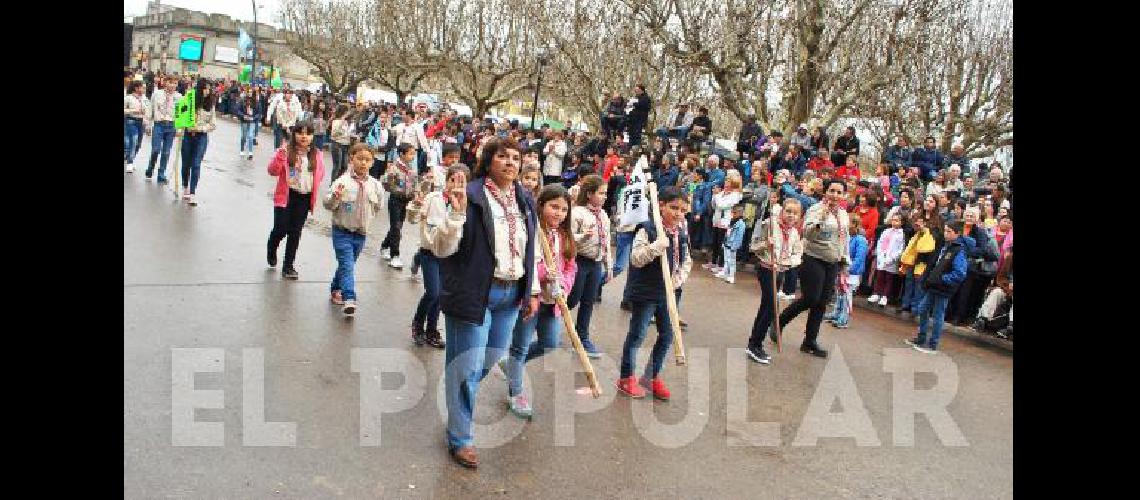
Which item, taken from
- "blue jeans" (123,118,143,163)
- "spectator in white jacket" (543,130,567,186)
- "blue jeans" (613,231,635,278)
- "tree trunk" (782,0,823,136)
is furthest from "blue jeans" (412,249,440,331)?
"tree trunk" (782,0,823,136)

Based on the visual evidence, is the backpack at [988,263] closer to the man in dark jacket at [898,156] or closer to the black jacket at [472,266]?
the man in dark jacket at [898,156]

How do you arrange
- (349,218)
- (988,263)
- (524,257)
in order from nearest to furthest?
(524,257) < (349,218) < (988,263)

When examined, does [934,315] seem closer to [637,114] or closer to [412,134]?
[637,114]

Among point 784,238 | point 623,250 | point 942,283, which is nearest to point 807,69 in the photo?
point 942,283

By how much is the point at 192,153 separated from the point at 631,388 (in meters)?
9.19

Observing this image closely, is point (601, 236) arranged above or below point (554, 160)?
above

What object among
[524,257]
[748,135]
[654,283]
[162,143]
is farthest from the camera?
[748,135]

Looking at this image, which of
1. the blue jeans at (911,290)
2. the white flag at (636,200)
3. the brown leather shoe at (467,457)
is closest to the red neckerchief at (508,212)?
the brown leather shoe at (467,457)

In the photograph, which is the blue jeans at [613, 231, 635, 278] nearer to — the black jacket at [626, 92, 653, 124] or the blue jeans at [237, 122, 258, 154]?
the black jacket at [626, 92, 653, 124]

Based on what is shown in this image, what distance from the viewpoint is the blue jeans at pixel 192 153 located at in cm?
1302

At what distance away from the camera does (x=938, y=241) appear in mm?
11172

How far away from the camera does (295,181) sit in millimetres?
9086

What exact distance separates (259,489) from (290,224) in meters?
5.19
